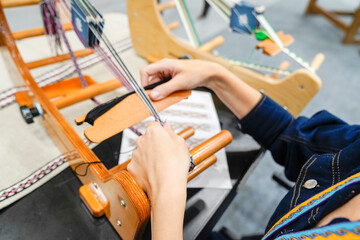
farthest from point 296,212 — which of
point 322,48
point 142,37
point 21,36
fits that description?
point 322,48

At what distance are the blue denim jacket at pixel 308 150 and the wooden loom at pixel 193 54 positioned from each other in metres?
0.14

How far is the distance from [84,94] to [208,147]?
1.32 ft

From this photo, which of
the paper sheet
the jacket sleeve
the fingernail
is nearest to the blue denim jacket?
the jacket sleeve

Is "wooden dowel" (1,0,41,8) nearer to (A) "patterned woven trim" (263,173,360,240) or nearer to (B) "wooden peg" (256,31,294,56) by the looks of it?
(B) "wooden peg" (256,31,294,56)

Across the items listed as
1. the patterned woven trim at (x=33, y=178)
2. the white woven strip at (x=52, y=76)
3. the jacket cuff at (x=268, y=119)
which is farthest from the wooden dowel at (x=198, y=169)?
the white woven strip at (x=52, y=76)

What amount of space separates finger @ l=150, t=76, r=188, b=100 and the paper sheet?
0.18 meters

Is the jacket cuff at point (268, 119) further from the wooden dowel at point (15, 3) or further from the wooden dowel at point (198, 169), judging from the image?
the wooden dowel at point (15, 3)

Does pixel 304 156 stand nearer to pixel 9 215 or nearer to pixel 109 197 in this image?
pixel 109 197

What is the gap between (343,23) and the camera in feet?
8.04

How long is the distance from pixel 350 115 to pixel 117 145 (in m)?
1.71

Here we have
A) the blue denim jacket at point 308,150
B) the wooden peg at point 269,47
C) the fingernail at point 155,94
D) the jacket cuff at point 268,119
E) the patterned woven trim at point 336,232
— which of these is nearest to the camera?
the patterned woven trim at point 336,232

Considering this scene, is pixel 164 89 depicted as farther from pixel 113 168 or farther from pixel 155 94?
pixel 113 168

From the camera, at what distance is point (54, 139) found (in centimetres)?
61

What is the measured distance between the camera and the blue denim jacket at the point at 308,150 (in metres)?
0.39
